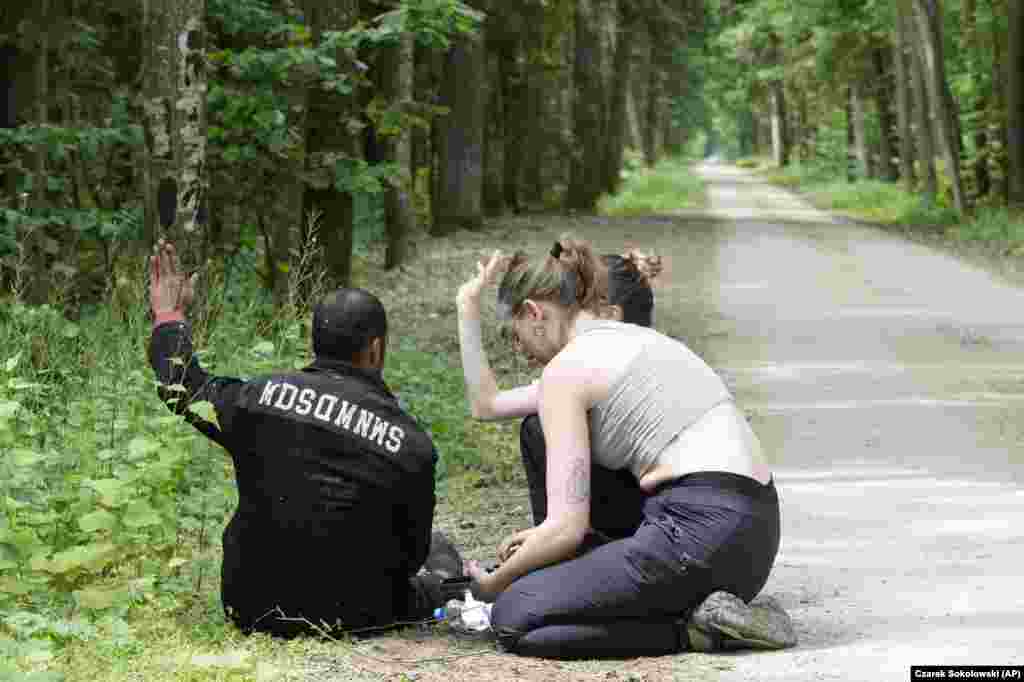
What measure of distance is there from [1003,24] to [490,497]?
90.4 ft

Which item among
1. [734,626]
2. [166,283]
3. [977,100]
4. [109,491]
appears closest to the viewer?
[734,626]

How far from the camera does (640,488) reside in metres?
5.80

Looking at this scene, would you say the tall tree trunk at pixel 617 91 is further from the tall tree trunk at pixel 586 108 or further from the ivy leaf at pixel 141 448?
the ivy leaf at pixel 141 448

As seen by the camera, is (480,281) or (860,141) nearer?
(480,281)

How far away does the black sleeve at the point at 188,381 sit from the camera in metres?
5.71

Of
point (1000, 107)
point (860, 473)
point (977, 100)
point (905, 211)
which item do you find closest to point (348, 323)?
point (860, 473)

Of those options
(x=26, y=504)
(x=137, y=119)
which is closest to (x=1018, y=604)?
(x=26, y=504)

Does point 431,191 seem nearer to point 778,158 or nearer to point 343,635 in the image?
point 343,635

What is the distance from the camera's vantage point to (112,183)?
49.8ft

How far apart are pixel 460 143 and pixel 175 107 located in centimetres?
1855

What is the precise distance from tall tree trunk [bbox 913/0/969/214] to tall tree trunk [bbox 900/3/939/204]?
11.7 ft

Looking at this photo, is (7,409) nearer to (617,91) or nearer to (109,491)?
(109,491)

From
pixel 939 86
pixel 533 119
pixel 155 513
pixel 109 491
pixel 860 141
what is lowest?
pixel 155 513

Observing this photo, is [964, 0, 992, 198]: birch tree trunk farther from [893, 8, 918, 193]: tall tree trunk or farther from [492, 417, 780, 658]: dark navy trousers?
[492, 417, 780, 658]: dark navy trousers
